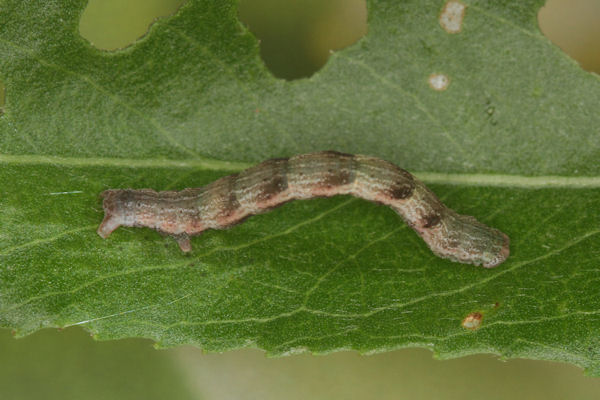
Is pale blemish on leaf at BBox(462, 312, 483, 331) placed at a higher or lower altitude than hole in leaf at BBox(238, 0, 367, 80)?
lower

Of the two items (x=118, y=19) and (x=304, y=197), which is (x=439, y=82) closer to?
(x=304, y=197)

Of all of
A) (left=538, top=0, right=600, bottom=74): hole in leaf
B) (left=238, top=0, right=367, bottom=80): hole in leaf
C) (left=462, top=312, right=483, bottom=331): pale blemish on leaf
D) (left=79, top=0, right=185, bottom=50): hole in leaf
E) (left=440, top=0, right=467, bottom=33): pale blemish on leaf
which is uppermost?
(left=538, top=0, right=600, bottom=74): hole in leaf

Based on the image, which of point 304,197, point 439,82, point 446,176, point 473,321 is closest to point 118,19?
point 304,197

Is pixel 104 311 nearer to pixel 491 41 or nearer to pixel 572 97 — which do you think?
pixel 491 41

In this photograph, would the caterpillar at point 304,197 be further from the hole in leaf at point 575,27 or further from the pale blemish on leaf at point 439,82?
the hole in leaf at point 575,27

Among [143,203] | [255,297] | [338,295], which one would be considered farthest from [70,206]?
[338,295]

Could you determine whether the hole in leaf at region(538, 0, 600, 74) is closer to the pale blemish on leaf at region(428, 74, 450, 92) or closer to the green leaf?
the green leaf

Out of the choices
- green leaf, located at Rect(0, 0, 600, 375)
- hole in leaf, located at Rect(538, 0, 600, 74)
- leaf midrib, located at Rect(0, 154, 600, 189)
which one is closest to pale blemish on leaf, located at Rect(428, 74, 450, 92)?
green leaf, located at Rect(0, 0, 600, 375)
